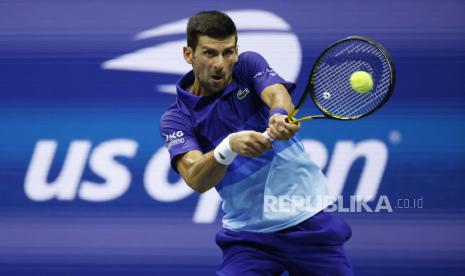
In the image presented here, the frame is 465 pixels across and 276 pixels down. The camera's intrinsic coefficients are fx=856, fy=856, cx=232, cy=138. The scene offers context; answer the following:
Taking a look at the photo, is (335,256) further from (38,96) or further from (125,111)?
(38,96)

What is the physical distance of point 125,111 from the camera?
5430mm

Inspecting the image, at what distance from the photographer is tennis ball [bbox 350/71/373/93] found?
11.5ft

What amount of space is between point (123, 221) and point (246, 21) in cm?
148

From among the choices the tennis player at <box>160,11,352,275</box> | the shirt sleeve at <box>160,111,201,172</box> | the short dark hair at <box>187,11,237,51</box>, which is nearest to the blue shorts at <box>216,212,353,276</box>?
the tennis player at <box>160,11,352,275</box>

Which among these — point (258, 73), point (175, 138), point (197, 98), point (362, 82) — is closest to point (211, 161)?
point (175, 138)

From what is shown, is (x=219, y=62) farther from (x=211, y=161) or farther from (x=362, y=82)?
(x=362, y=82)

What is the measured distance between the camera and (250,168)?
3.83 meters

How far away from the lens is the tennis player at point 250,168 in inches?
148

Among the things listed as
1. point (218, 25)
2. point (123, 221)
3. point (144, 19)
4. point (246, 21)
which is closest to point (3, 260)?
point (123, 221)

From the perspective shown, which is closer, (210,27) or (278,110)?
(278,110)

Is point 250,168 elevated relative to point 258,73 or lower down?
lower down

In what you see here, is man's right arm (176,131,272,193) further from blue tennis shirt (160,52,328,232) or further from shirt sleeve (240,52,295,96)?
shirt sleeve (240,52,295,96)

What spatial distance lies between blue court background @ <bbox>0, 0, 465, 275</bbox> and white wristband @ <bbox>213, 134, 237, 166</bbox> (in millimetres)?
1914

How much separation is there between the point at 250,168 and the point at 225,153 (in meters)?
0.41
